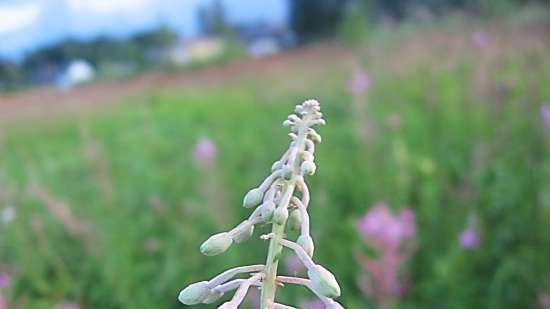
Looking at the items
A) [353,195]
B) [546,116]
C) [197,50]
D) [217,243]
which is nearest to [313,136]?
[217,243]

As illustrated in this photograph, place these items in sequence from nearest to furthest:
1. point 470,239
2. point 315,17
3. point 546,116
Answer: point 470,239 → point 546,116 → point 315,17

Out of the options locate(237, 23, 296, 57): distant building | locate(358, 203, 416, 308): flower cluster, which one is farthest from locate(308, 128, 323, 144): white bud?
locate(237, 23, 296, 57): distant building

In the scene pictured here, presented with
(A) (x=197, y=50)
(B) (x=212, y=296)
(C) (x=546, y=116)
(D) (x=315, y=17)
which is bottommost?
(B) (x=212, y=296)

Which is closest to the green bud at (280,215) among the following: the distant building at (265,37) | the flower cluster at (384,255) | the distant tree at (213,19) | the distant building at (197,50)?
the flower cluster at (384,255)

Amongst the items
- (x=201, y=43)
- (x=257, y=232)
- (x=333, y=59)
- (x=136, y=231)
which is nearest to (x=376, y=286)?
(x=257, y=232)

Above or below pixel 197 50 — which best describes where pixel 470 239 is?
below

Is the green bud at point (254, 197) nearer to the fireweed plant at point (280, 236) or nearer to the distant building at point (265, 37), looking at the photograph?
the fireweed plant at point (280, 236)

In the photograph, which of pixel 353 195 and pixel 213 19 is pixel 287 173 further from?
pixel 213 19

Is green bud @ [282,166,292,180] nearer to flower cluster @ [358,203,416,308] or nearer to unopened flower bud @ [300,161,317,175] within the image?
unopened flower bud @ [300,161,317,175]
